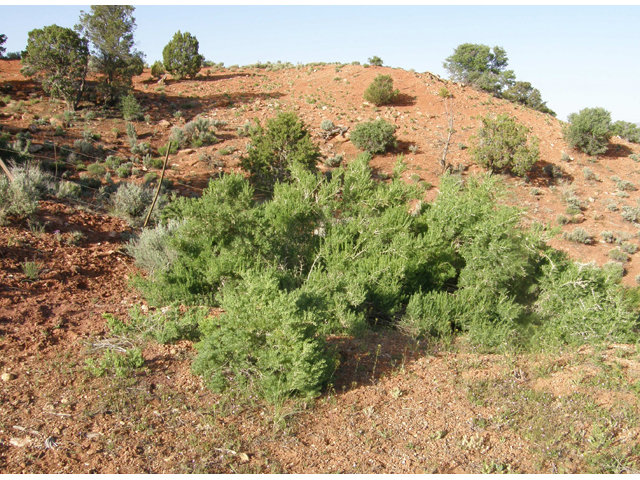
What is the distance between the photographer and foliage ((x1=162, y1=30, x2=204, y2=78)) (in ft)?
96.7

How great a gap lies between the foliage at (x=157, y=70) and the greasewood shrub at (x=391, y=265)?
980 inches

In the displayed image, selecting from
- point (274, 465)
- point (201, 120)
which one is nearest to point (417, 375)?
point (274, 465)

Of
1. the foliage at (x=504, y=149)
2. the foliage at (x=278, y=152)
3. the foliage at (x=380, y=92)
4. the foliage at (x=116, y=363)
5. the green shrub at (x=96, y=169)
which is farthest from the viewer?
the foliage at (x=380, y=92)

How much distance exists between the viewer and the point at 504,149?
19312 millimetres

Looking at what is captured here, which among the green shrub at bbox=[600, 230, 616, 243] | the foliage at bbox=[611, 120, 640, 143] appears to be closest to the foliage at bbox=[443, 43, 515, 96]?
the foliage at bbox=[611, 120, 640, 143]

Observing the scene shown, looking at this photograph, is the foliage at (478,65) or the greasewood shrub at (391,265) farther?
the foliage at (478,65)

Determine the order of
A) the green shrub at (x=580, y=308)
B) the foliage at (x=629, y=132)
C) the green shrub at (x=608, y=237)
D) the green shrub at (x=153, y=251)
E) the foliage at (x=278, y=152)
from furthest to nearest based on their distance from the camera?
the foliage at (x=629, y=132) < the foliage at (x=278, y=152) < the green shrub at (x=608, y=237) < the green shrub at (x=153, y=251) < the green shrub at (x=580, y=308)

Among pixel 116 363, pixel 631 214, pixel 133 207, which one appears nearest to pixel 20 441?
pixel 116 363

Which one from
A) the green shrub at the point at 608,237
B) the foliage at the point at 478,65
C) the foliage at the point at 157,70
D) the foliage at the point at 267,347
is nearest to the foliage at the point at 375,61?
the foliage at the point at 478,65

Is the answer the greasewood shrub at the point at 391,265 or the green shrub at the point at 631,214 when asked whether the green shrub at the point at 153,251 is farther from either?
the green shrub at the point at 631,214

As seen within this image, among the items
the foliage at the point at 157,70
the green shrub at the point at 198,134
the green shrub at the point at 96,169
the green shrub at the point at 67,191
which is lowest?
the green shrub at the point at 67,191

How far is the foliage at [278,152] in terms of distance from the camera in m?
16.3

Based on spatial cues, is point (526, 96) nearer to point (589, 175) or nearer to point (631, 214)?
point (589, 175)

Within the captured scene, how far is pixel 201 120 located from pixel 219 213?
1522 centimetres
